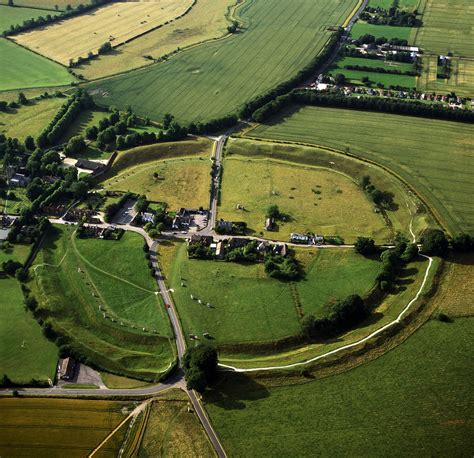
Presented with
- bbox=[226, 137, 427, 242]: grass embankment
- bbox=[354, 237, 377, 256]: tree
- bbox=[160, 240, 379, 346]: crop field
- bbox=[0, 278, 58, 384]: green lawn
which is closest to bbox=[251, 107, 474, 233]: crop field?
bbox=[226, 137, 427, 242]: grass embankment

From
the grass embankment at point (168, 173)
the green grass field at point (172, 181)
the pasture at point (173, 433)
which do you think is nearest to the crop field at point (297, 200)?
the green grass field at point (172, 181)

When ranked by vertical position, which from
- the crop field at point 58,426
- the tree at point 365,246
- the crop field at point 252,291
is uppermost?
the tree at point 365,246

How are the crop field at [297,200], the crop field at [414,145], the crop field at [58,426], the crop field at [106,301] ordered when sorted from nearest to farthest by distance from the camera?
the crop field at [58,426], the crop field at [106,301], the crop field at [297,200], the crop field at [414,145]

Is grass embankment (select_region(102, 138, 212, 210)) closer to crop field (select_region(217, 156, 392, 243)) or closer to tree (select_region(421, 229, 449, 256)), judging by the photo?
crop field (select_region(217, 156, 392, 243))

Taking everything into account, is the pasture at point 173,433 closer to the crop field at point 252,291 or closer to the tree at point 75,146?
the crop field at point 252,291

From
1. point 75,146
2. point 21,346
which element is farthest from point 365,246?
point 75,146

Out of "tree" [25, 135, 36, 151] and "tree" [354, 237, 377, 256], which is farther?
"tree" [25, 135, 36, 151]

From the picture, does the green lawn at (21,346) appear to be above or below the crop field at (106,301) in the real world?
below
